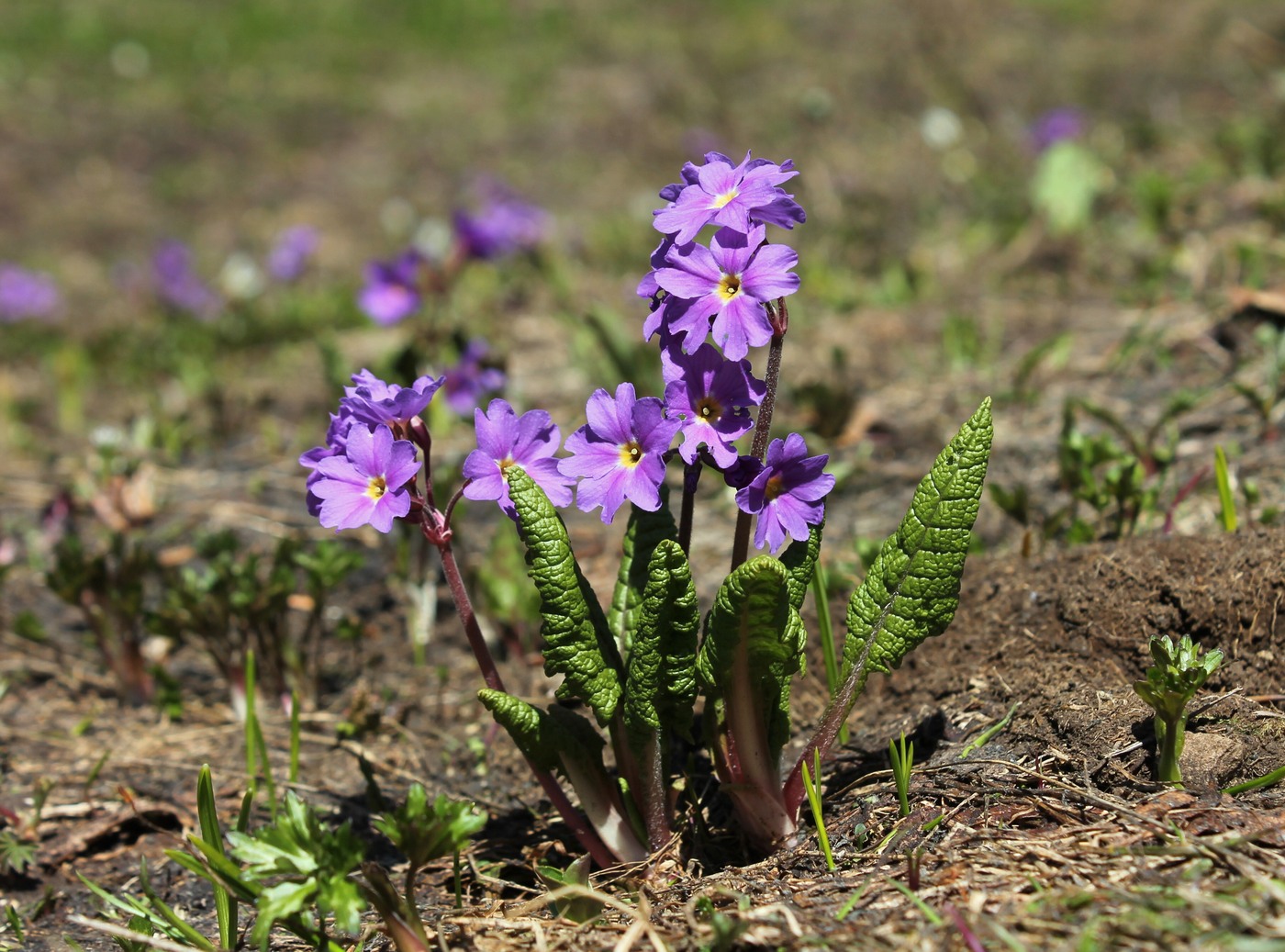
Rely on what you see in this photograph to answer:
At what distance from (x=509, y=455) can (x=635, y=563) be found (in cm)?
34

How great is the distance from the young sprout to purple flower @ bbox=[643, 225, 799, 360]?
36.1 inches

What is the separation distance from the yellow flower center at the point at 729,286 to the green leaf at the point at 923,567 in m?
0.47

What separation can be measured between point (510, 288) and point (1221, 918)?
568 centimetres

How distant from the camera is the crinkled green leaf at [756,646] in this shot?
74.3 inches

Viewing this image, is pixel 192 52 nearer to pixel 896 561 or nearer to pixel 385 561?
pixel 385 561

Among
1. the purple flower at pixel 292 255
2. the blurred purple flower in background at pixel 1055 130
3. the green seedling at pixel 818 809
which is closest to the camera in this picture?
the green seedling at pixel 818 809

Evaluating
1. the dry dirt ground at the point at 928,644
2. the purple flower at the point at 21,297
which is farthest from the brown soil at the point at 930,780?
the purple flower at the point at 21,297

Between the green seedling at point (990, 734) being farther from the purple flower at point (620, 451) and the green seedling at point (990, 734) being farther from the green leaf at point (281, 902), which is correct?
the green leaf at point (281, 902)

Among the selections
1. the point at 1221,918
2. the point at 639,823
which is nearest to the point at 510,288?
the point at 639,823

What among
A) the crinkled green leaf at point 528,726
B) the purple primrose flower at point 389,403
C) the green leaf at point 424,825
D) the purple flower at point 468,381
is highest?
the purple flower at point 468,381

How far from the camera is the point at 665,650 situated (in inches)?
79.9

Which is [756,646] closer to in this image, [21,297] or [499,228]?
[499,228]

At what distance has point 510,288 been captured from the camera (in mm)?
6758

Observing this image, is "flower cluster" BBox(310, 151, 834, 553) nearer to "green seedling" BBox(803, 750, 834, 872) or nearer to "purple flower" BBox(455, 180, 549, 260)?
"green seedling" BBox(803, 750, 834, 872)
